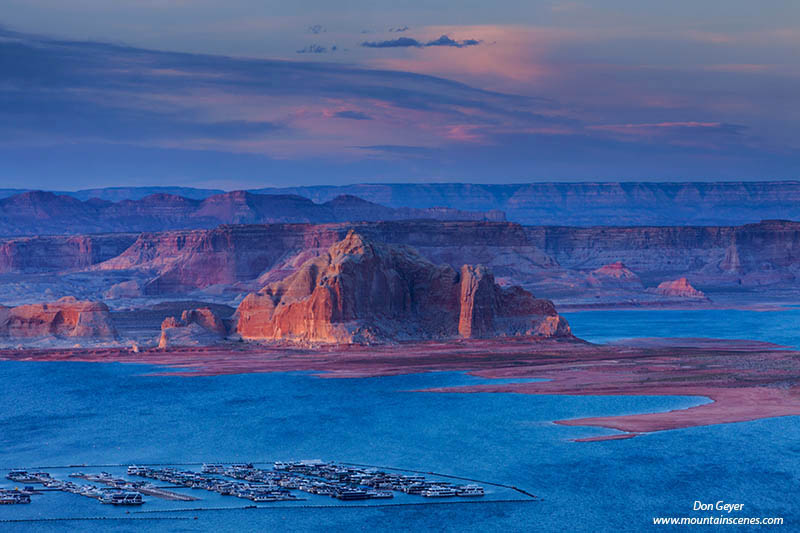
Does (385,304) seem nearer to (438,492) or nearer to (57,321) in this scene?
(57,321)

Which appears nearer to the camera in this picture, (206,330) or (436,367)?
(436,367)

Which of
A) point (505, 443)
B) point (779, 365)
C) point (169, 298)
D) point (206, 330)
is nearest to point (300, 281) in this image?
point (206, 330)

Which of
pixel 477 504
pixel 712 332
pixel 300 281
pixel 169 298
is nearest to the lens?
pixel 477 504

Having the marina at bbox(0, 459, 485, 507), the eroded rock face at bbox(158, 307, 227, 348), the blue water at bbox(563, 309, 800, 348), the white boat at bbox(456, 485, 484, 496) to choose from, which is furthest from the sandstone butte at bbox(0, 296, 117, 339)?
the white boat at bbox(456, 485, 484, 496)

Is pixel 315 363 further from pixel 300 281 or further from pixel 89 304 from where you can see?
pixel 89 304

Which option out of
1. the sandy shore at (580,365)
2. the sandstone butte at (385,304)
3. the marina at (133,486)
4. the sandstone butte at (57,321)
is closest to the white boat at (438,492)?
the marina at (133,486)

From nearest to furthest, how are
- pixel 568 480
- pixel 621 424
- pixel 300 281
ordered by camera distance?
pixel 568 480 < pixel 621 424 < pixel 300 281
